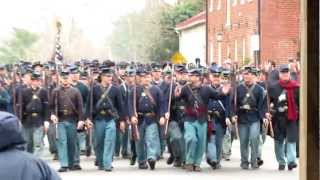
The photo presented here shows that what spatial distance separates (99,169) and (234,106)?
2.38 metres

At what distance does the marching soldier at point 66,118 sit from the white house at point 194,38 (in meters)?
31.1

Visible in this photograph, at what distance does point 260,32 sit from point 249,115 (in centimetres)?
2022

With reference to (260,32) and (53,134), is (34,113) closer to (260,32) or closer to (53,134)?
(53,134)

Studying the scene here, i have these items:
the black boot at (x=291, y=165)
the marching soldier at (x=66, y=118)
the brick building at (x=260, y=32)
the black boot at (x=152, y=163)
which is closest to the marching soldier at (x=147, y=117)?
the black boot at (x=152, y=163)

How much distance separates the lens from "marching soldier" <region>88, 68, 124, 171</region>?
539 inches

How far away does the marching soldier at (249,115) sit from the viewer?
13.7 m

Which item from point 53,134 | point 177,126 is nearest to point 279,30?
point 53,134

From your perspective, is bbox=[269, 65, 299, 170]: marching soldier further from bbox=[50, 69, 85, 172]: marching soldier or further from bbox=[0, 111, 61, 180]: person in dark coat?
bbox=[0, 111, 61, 180]: person in dark coat

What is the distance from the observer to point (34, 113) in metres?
14.2

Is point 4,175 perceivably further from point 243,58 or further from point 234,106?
point 243,58

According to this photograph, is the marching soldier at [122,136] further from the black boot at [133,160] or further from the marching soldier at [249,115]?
the marching soldier at [249,115]

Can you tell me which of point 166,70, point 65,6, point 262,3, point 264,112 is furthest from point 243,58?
point 65,6

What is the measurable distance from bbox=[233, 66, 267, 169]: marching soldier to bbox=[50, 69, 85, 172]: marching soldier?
8.14ft

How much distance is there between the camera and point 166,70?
1602 centimetres
